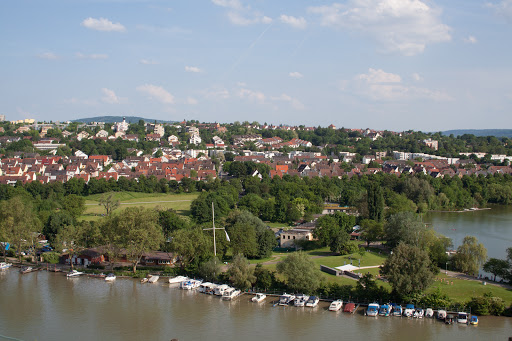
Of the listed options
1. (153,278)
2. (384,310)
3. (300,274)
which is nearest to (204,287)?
(153,278)

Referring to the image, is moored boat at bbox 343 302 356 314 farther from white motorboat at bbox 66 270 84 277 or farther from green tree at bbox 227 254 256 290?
white motorboat at bbox 66 270 84 277

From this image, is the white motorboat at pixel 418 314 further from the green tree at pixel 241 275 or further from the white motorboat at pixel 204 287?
the white motorboat at pixel 204 287

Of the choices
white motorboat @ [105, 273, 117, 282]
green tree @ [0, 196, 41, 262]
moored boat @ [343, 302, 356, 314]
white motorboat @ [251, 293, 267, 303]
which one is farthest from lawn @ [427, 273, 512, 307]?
green tree @ [0, 196, 41, 262]

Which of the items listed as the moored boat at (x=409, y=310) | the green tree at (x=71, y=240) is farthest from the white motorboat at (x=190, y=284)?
the moored boat at (x=409, y=310)

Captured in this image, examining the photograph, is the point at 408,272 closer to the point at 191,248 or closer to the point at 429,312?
the point at 429,312

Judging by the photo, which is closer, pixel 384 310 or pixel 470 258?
pixel 384 310

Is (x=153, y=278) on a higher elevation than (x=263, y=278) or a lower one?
lower

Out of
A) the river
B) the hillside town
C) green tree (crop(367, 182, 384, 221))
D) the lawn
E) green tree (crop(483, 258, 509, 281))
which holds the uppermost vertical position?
the hillside town
